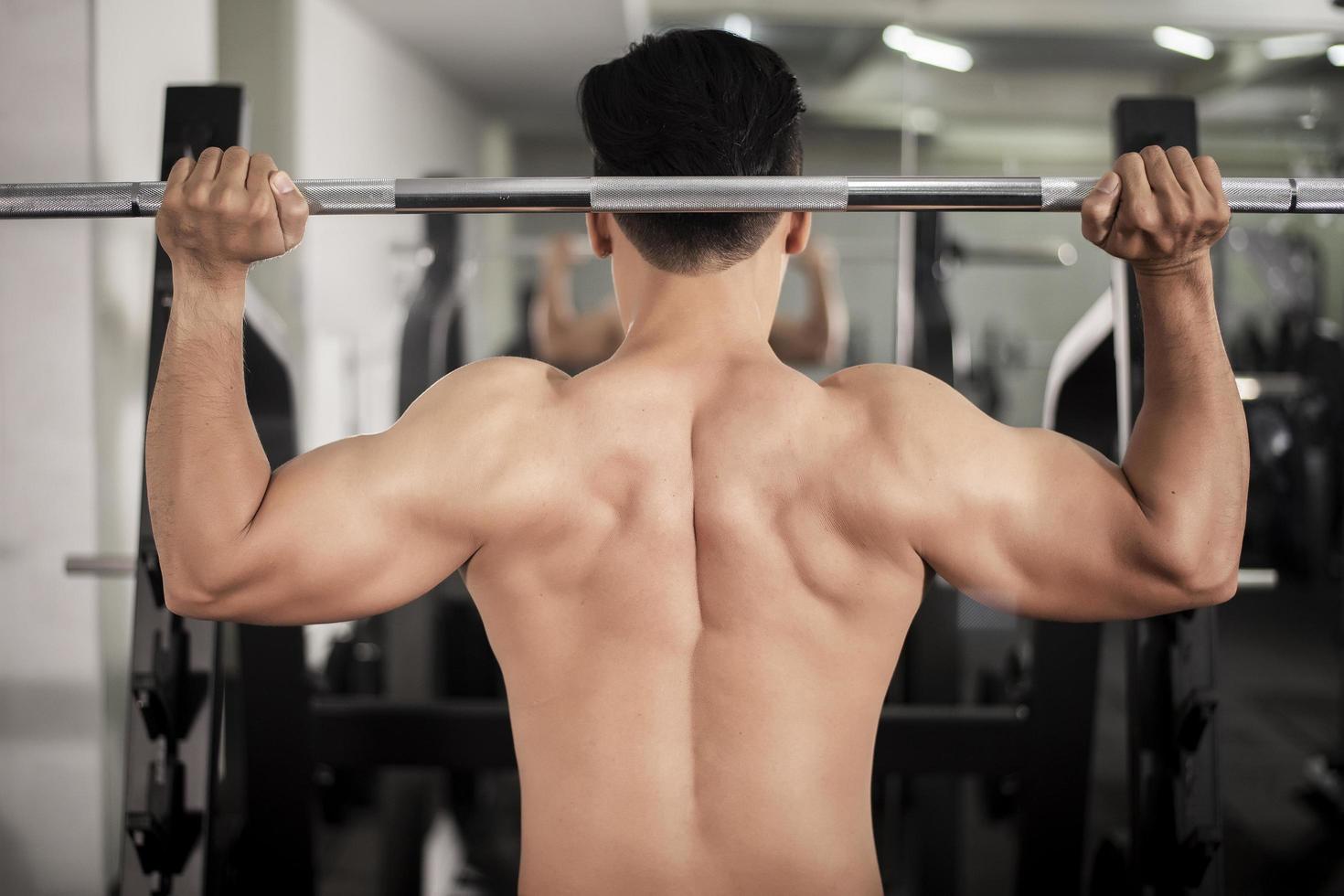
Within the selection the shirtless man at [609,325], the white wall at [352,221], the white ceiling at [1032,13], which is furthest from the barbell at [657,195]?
the white ceiling at [1032,13]

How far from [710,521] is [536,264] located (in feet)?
15.1

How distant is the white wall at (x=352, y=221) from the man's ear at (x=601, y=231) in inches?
88.2

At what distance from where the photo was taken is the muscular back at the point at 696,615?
3.02ft

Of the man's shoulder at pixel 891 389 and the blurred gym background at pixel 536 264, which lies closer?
the man's shoulder at pixel 891 389

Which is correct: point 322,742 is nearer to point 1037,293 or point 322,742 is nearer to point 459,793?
point 459,793

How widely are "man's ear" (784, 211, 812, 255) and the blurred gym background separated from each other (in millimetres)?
840

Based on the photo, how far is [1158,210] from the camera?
0.91 meters

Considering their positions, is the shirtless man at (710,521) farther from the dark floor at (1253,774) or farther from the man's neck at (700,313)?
the dark floor at (1253,774)

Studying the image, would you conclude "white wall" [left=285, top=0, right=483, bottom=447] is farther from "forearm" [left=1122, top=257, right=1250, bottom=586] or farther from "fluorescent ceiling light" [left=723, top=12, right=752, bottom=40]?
"forearm" [left=1122, top=257, right=1250, bottom=586]

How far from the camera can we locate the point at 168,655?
124 centimetres

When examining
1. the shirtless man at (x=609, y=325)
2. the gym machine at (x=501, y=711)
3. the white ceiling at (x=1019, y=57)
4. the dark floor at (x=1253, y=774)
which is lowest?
the dark floor at (x=1253, y=774)

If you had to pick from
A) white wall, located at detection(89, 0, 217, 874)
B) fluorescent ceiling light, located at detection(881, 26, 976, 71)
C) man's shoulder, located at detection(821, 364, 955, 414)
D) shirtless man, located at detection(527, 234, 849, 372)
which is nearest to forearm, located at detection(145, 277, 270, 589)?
man's shoulder, located at detection(821, 364, 955, 414)

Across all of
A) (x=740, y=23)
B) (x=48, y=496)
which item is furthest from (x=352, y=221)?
(x=48, y=496)

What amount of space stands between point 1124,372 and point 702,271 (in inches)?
26.3
